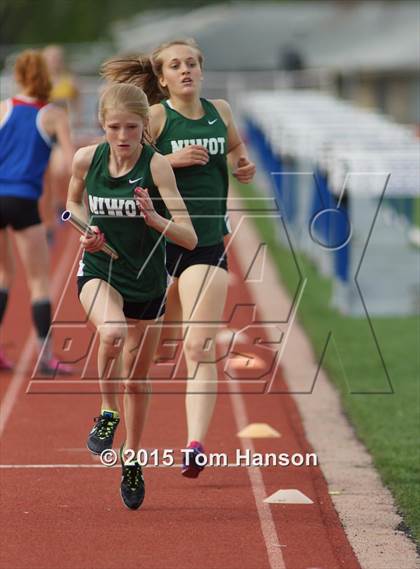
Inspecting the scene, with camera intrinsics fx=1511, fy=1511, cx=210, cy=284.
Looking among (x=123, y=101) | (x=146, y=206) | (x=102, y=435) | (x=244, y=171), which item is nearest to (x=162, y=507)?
(x=102, y=435)

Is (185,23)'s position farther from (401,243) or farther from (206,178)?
(206,178)

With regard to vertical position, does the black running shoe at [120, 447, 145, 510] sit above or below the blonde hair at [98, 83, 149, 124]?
below

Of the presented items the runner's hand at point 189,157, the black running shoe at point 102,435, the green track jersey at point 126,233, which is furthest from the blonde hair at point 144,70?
the black running shoe at point 102,435

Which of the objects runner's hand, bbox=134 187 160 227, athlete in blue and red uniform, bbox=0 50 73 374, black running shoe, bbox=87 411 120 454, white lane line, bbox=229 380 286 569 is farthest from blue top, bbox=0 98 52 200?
runner's hand, bbox=134 187 160 227

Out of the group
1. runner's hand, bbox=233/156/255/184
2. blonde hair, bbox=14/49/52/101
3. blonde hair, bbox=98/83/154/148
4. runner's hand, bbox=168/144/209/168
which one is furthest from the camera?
blonde hair, bbox=14/49/52/101

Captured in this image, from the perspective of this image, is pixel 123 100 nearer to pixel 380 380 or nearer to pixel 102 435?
pixel 102 435

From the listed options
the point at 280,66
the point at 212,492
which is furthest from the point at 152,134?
the point at 280,66

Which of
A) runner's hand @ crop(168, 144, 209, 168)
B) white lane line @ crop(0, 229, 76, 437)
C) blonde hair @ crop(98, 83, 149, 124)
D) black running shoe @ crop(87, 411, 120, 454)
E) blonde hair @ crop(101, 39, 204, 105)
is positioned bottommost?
black running shoe @ crop(87, 411, 120, 454)

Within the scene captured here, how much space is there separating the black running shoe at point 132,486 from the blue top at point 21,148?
11.5 feet

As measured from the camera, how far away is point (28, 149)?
10.1 meters

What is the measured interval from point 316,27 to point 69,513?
175ft

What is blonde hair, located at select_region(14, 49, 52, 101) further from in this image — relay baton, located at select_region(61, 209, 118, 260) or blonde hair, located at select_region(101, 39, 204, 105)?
relay baton, located at select_region(61, 209, 118, 260)

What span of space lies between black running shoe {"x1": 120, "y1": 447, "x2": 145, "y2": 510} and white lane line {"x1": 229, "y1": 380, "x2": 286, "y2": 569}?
0.57 m

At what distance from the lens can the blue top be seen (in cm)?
1007
